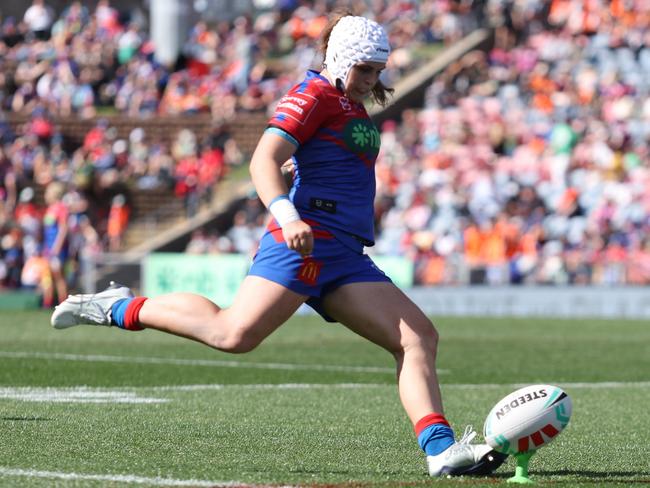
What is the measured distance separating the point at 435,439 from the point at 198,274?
67.0 ft

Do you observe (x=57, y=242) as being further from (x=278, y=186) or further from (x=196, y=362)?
(x=278, y=186)

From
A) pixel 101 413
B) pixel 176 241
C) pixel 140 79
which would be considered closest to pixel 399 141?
pixel 176 241

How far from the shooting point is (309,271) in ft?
23.0

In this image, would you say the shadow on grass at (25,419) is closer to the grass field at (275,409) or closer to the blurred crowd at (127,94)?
the grass field at (275,409)

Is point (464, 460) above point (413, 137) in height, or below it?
below

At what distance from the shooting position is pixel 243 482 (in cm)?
656

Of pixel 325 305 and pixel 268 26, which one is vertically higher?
pixel 268 26

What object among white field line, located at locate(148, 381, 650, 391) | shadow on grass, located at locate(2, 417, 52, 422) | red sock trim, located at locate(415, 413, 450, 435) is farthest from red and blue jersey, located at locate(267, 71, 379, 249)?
white field line, located at locate(148, 381, 650, 391)

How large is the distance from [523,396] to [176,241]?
960 inches

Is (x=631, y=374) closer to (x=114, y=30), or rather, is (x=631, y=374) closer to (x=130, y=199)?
(x=130, y=199)

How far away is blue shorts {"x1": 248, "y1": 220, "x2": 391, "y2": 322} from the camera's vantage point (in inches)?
275

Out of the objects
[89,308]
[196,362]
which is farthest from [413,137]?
[89,308]

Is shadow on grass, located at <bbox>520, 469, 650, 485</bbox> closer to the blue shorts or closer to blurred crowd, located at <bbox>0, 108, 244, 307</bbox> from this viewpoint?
the blue shorts

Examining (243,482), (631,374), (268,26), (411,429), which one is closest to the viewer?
(243,482)
